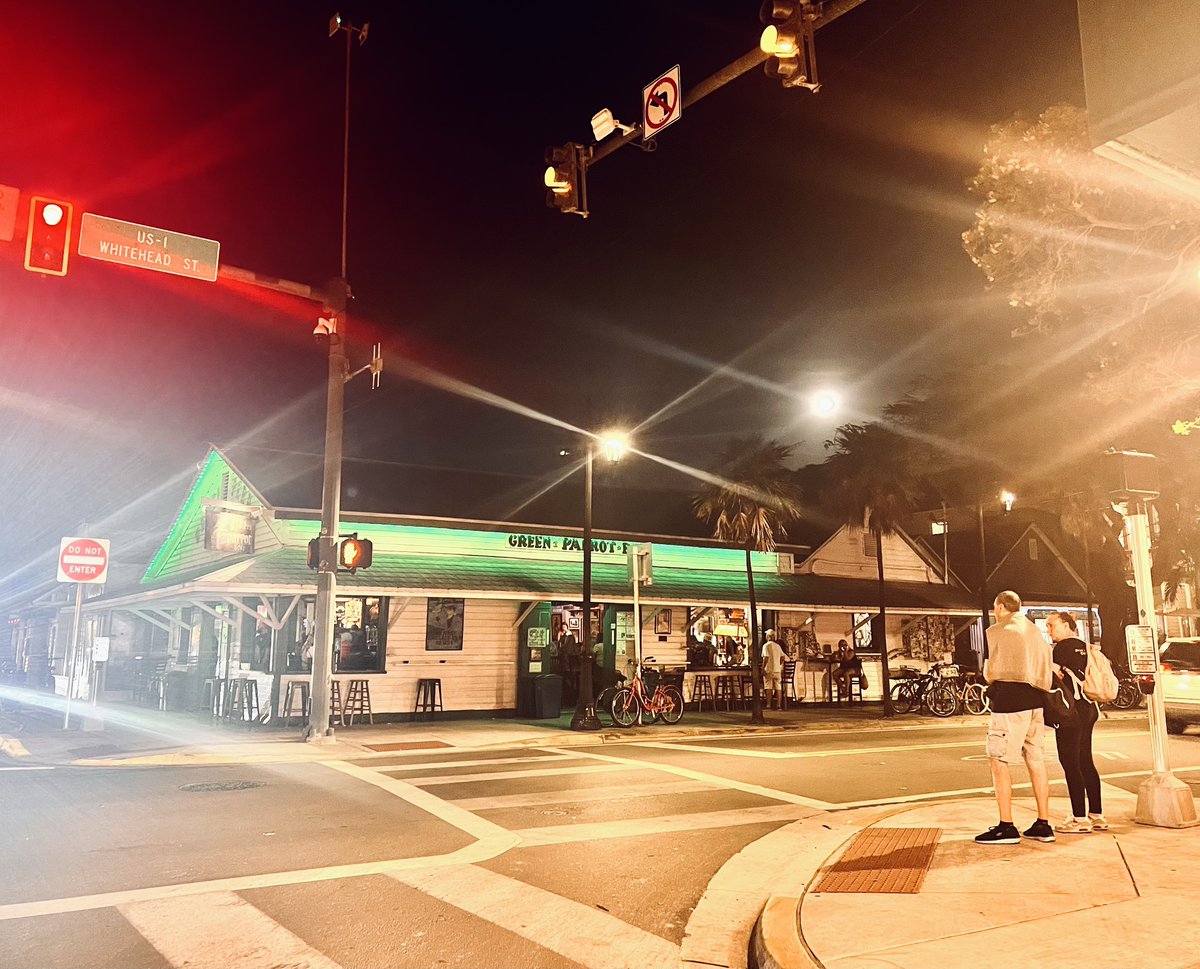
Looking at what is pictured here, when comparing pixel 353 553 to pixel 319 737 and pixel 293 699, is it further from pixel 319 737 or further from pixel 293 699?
pixel 293 699

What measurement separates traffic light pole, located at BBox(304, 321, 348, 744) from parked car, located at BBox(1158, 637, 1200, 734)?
597 inches

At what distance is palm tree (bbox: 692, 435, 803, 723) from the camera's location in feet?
71.2

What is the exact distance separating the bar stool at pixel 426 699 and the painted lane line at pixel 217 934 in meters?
13.9

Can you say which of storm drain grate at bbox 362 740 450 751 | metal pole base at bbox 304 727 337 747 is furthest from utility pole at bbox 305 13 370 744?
storm drain grate at bbox 362 740 450 751

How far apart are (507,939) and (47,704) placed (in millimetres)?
24947

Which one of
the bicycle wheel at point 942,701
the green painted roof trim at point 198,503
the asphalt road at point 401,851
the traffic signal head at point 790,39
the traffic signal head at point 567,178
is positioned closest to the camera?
the asphalt road at point 401,851

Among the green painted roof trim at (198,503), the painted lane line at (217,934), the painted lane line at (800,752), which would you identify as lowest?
the painted lane line at (800,752)

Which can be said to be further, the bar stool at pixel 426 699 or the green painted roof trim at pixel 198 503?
the green painted roof trim at pixel 198 503

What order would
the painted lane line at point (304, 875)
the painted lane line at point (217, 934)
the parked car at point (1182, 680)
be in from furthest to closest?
1. the parked car at point (1182, 680)
2. the painted lane line at point (304, 875)
3. the painted lane line at point (217, 934)

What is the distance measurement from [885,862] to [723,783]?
4.60 meters

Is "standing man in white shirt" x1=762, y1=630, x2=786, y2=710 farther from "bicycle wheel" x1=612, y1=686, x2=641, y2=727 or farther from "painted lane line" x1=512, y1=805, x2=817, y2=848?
"painted lane line" x1=512, y1=805, x2=817, y2=848

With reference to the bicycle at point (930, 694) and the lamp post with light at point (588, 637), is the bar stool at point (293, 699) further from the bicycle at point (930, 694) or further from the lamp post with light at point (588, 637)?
the bicycle at point (930, 694)

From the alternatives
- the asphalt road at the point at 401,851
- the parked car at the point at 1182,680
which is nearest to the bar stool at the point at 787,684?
the parked car at the point at 1182,680

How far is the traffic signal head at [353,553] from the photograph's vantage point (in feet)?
50.7
